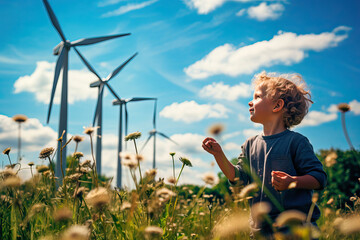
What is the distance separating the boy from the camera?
103 inches

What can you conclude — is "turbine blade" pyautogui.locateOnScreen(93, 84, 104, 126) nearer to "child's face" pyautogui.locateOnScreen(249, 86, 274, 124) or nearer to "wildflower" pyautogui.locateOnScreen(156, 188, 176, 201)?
"child's face" pyautogui.locateOnScreen(249, 86, 274, 124)

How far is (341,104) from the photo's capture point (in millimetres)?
2482

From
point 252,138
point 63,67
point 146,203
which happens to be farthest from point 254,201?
point 63,67

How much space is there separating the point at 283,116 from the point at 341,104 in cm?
74

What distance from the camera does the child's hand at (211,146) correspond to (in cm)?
269

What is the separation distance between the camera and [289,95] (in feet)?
10.6

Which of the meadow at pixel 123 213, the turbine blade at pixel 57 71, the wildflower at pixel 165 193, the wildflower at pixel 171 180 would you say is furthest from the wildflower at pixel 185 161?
the turbine blade at pixel 57 71

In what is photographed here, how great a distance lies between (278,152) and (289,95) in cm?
76

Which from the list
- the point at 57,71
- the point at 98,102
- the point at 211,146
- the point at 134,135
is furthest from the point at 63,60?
the point at 211,146

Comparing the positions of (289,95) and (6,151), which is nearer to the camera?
(6,151)

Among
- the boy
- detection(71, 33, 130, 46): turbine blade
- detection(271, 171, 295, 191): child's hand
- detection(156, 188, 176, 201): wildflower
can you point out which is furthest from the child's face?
detection(71, 33, 130, 46): turbine blade

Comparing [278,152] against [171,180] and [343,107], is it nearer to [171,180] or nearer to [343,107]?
[343,107]

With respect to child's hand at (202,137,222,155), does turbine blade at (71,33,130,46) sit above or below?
above

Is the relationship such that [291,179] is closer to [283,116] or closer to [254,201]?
[254,201]
